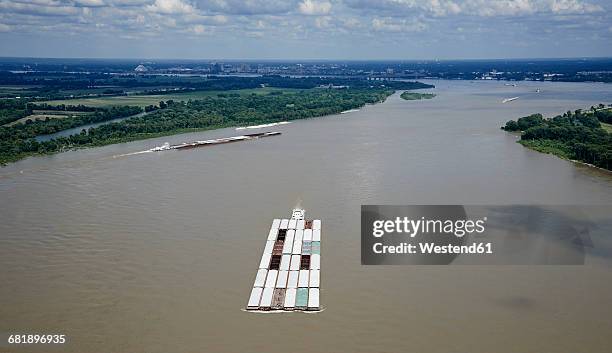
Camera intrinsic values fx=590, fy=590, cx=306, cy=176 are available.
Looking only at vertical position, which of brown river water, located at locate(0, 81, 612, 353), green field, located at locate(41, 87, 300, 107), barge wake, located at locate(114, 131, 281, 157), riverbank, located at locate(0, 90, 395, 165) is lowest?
brown river water, located at locate(0, 81, 612, 353)

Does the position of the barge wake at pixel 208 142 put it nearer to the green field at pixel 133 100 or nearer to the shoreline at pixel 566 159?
the shoreline at pixel 566 159

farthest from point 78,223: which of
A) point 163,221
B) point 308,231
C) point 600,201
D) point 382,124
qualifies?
point 382,124

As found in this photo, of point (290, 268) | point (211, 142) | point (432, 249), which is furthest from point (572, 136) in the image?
point (290, 268)

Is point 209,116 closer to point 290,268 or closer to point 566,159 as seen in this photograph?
point 566,159

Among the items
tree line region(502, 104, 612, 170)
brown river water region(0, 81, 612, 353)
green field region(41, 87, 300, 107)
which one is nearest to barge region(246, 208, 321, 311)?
brown river water region(0, 81, 612, 353)

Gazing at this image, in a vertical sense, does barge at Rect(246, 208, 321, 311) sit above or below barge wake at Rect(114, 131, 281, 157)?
below

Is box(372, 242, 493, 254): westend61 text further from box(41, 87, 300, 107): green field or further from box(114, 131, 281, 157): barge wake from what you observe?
box(41, 87, 300, 107): green field

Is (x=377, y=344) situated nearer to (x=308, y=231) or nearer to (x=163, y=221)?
(x=308, y=231)
